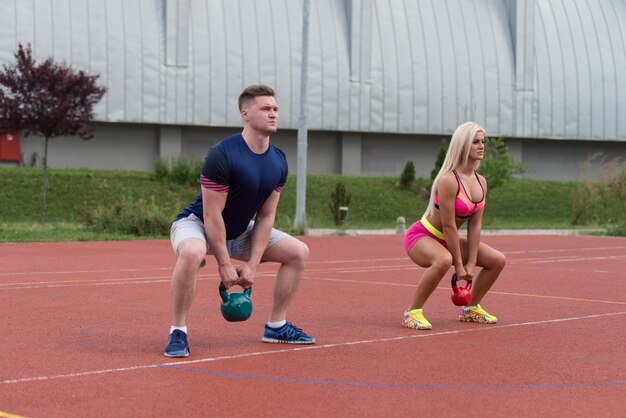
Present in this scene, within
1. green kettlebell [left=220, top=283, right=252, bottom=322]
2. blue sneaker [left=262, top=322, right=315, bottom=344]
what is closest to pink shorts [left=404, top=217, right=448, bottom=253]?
blue sneaker [left=262, top=322, right=315, bottom=344]

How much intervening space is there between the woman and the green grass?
638 inches

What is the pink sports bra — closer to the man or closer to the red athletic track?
the red athletic track

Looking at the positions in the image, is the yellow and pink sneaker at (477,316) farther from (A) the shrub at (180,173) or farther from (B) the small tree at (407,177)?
(B) the small tree at (407,177)

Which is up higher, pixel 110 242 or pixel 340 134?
pixel 340 134

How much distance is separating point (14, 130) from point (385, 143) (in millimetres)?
22144

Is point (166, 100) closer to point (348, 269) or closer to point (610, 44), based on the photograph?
point (610, 44)

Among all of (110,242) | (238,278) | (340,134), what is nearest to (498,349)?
(238,278)

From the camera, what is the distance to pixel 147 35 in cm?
4191

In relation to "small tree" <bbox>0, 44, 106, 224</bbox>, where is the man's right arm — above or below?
below

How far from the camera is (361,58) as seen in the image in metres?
44.9

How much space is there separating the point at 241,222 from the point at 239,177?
0.42 m

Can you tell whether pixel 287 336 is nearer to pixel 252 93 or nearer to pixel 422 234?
pixel 252 93

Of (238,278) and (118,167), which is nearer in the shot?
(238,278)

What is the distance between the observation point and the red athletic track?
Result: 618 cm
